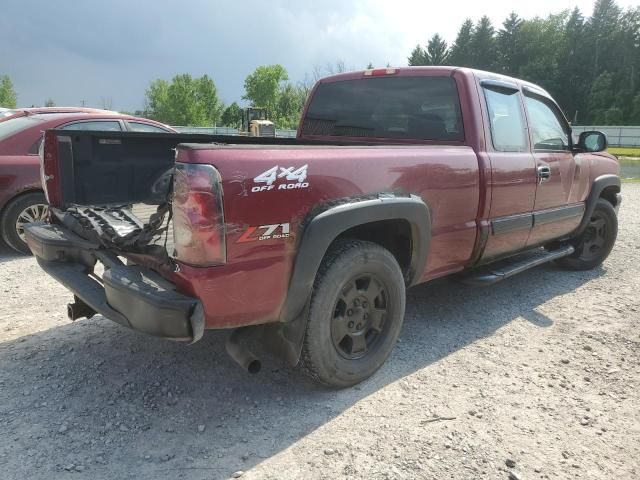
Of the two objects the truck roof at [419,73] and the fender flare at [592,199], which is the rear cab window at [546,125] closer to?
the truck roof at [419,73]

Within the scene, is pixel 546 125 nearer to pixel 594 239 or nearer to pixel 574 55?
pixel 594 239

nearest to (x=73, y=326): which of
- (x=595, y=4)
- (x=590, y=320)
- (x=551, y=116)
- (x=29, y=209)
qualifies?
(x=29, y=209)

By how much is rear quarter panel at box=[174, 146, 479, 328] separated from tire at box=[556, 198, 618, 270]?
3.43 m

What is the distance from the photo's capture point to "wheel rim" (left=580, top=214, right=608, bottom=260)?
5738mm

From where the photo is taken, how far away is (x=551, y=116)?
4.89 meters

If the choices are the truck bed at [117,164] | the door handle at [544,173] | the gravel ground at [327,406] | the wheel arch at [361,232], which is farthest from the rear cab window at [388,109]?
the gravel ground at [327,406]

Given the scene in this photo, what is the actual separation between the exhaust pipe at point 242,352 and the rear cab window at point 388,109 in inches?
85.2

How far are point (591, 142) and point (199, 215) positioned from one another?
14.4 feet

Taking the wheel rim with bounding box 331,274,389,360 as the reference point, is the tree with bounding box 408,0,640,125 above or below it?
above

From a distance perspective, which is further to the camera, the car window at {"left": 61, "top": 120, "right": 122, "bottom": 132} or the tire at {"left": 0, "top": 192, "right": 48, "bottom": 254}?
the car window at {"left": 61, "top": 120, "right": 122, "bottom": 132}

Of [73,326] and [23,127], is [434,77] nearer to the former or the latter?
[73,326]

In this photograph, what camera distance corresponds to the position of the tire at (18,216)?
18.3 feet

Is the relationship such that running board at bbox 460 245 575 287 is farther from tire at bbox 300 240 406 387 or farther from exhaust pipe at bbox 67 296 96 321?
exhaust pipe at bbox 67 296 96 321

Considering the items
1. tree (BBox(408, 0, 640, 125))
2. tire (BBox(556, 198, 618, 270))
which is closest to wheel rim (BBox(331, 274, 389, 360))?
tire (BBox(556, 198, 618, 270))
